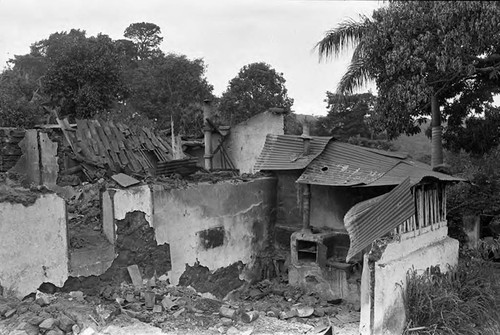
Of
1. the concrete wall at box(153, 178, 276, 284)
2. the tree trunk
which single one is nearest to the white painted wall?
the concrete wall at box(153, 178, 276, 284)

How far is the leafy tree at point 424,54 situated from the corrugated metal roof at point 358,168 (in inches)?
56.2

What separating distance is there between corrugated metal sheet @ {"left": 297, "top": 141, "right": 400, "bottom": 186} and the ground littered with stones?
2.42 metres

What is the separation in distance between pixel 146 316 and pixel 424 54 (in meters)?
7.23

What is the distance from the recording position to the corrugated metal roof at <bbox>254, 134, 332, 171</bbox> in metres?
9.99

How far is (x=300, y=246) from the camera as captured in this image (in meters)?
9.92

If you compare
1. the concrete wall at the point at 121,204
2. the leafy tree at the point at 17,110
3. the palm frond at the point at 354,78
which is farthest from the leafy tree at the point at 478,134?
the leafy tree at the point at 17,110

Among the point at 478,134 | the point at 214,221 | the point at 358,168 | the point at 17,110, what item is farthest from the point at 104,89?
the point at 478,134

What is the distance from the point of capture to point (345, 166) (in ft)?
31.4

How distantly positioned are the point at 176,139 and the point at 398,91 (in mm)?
7710

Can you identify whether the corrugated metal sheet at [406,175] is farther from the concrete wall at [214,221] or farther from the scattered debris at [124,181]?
the scattered debris at [124,181]

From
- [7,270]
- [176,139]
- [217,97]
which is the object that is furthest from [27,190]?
[217,97]

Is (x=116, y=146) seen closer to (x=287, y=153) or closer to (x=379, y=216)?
(x=287, y=153)

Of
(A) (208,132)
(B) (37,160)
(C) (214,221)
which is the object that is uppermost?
(A) (208,132)

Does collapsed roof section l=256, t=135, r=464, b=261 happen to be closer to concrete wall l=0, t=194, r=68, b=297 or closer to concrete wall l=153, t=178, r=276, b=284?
concrete wall l=153, t=178, r=276, b=284
